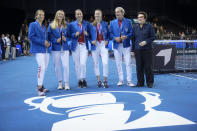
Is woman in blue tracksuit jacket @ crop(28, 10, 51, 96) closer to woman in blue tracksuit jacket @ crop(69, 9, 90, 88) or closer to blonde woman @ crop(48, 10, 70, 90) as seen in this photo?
blonde woman @ crop(48, 10, 70, 90)

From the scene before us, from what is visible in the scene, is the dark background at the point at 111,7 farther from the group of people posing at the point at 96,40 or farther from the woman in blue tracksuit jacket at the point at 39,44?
the woman in blue tracksuit jacket at the point at 39,44

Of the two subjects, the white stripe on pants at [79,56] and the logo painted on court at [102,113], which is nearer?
the logo painted on court at [102,113]

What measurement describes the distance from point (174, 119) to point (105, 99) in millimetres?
1489

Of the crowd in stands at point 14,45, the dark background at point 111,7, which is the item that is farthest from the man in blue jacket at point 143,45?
the dark background at point 111,7

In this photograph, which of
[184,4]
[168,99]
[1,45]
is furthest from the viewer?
[184,4]

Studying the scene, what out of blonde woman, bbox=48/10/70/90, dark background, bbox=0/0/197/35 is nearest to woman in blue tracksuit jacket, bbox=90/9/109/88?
blonde woman, bbox=48/10/70/90

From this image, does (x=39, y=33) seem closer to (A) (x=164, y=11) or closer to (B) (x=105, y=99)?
(B) (x=105, y=99)

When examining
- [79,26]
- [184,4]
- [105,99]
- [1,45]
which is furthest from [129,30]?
[184,4]

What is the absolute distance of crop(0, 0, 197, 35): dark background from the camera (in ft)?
79.9

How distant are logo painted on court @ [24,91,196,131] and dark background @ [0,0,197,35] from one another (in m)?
20.6

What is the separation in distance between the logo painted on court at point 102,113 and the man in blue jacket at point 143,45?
33.0 inches

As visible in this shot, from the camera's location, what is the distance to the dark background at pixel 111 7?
24.4 meters

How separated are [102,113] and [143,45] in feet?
8.13

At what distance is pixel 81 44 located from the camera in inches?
212
